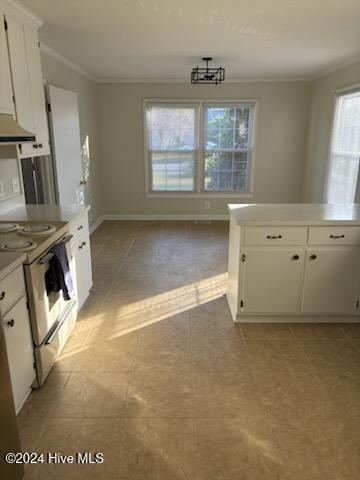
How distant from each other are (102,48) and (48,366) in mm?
3274

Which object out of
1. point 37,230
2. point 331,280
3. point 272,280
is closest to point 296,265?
point 272,280

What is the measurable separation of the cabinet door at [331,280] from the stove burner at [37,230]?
200 cm

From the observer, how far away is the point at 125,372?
246cm

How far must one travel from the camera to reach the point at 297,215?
2980 mm

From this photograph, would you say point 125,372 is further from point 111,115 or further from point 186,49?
point 111,115

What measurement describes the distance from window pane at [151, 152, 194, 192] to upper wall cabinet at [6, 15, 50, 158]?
10.9 feet

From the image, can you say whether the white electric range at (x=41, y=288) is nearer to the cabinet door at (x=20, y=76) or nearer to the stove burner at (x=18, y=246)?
the stove burner at (x=18, y=246)

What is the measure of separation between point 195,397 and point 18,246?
1.42m

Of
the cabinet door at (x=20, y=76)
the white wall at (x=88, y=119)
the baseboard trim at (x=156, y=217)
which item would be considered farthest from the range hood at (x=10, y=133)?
the baseboard trim at (x=156, y=217)

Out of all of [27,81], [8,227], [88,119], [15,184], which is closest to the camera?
[8,227]

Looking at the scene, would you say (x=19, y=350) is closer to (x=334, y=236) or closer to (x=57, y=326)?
(x=57, y=326)

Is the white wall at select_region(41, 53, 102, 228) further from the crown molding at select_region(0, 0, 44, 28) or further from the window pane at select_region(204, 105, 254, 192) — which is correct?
the window pane at select_region(204, 105, 254, 192)

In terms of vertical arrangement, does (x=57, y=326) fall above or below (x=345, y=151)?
below

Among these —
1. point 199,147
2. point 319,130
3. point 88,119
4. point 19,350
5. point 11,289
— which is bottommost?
point 19,350
